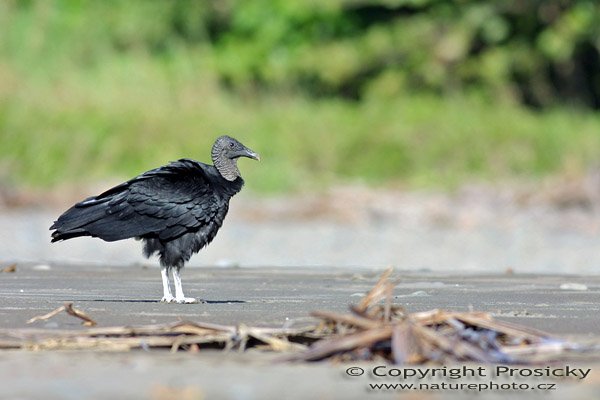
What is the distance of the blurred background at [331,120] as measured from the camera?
12586 mm

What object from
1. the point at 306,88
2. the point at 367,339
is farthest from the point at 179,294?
the point at 306,88

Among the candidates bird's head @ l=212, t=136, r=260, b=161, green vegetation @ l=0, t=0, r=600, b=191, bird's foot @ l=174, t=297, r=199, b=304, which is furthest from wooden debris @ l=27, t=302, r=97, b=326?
green vegetation @ l=0, t=0, r=600, b=191

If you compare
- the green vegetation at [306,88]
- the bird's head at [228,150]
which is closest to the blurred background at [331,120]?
the green vegetation at [306,88]

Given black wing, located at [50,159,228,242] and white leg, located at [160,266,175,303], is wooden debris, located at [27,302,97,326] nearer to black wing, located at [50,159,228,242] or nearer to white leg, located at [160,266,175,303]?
white leg, located at [160,266,175,303]

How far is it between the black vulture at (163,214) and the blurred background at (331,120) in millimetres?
3241

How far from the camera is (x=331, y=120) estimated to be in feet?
65.7

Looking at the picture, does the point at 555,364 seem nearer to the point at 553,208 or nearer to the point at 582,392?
the point at 582,392

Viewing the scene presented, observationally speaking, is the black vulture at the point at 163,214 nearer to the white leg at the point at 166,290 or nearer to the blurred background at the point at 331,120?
the white leg at the point at 166,290

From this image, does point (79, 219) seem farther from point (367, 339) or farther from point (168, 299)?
point (367, 339)

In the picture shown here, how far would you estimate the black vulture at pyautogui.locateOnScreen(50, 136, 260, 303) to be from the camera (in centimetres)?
688

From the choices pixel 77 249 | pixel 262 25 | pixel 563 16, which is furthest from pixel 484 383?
pixel 262 25

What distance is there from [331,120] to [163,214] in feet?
43.3

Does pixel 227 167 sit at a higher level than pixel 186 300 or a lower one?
higher

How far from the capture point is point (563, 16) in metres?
21.8
